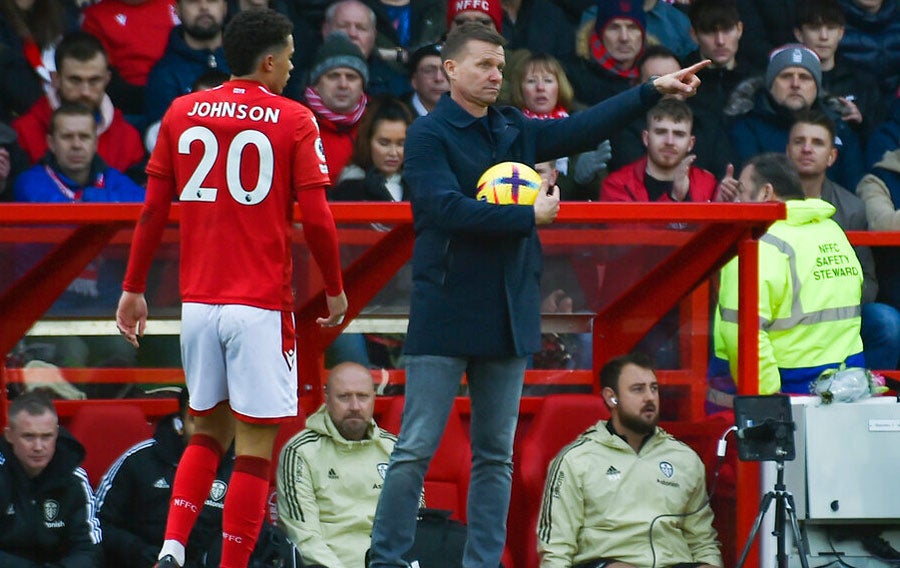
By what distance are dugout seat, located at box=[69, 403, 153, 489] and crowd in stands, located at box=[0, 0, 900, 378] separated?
105 centimetres

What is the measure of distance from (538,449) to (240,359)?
2.68m

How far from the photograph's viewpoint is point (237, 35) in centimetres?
552

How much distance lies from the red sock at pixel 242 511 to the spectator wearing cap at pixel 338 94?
3.87 m

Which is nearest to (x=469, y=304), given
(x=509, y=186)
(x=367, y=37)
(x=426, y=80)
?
(x=509, y=186)

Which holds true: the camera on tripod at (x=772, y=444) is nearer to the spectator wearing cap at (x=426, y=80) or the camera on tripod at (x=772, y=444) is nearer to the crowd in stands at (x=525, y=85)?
the crowd in stands at (x=525, y=85)

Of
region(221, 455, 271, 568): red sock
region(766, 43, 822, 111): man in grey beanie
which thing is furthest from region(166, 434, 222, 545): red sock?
region(766, 43, 822, 111): man in grey beanie

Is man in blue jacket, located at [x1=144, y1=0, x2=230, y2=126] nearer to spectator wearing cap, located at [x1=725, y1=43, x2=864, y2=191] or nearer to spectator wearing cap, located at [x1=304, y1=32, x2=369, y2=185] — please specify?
spectator wearing cap, located at [x1=304, y1=32, x2=369, y2=185]

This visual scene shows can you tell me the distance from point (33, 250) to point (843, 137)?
17.1ft

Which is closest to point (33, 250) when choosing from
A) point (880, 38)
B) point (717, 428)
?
point (717, 428)

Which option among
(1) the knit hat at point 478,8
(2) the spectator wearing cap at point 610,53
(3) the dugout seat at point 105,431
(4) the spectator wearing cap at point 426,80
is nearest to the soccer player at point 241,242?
(3) the dugout seat at point 105,431

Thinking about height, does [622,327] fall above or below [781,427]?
above

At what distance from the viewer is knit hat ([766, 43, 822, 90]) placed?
9766mm

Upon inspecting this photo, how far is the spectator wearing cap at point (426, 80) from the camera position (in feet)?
31.3

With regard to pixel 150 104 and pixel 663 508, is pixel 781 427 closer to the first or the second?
pixel 663 508
